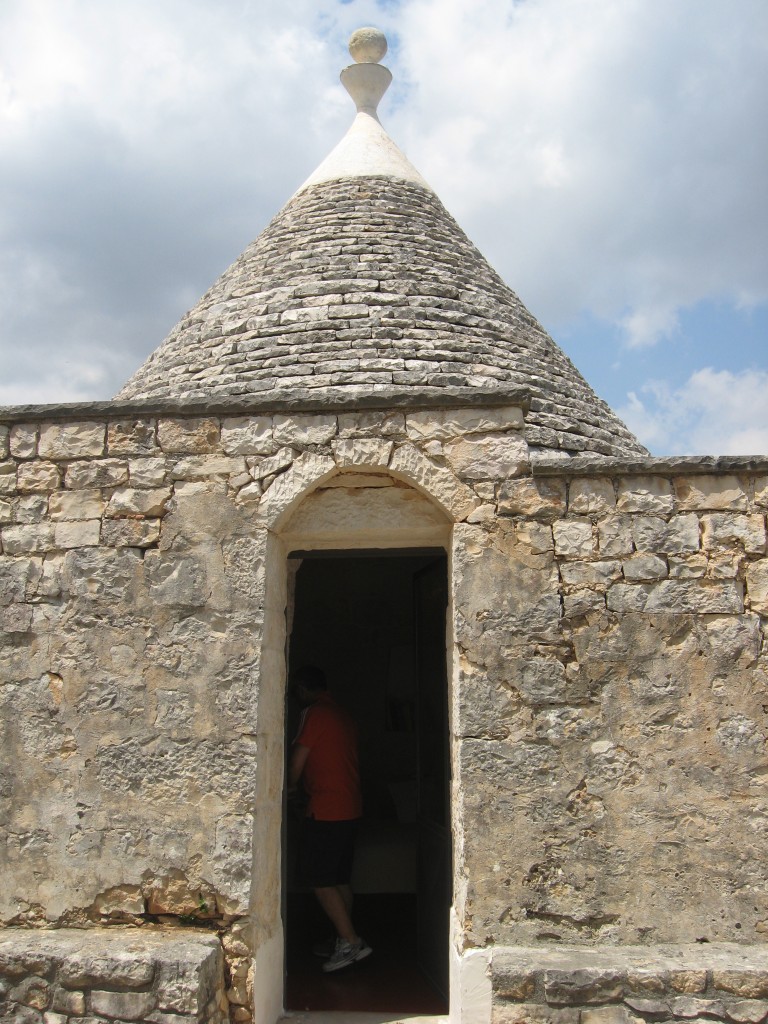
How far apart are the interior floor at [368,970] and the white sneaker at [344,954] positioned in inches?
1.8

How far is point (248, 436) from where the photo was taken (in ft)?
12.0

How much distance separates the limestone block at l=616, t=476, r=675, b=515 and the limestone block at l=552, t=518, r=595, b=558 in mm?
169

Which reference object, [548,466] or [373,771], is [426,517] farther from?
[373,771]

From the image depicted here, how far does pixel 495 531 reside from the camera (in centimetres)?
355

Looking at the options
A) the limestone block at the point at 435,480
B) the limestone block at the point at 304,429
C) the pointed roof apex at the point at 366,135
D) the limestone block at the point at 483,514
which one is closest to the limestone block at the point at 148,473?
the limestone block at the point at 304,429

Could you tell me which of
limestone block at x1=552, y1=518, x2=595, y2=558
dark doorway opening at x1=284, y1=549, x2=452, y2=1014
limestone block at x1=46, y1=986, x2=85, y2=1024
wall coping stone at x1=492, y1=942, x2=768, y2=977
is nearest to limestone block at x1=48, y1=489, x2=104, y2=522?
dark doorway opening at x1=284, y1=549, x2=452, y2=1014

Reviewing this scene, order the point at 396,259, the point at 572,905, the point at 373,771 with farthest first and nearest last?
the point at 373,771 → the point at 396,259 → the point at 572,905

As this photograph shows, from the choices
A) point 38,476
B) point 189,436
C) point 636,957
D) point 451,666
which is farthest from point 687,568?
point 38,476

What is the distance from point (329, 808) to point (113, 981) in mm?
1483

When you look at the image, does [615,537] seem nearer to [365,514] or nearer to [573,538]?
[573,538]

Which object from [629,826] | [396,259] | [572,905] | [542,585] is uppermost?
[396,259]

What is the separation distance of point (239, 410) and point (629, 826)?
2279 mm

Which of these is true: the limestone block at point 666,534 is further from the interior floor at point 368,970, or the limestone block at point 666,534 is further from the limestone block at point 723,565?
the interior floor at point 368,970

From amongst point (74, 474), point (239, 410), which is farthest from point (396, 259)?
point (74, 474)
